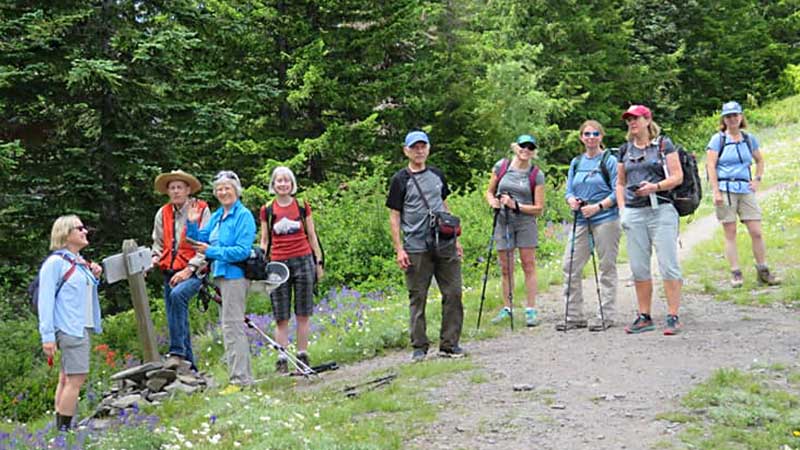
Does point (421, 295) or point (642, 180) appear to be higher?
point (642, 180)

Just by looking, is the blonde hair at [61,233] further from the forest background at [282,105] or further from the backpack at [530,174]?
the backpack at [530,174]

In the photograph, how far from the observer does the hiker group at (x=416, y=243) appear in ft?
22.2

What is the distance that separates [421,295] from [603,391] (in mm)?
2149

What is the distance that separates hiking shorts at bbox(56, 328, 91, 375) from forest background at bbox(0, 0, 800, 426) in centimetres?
303

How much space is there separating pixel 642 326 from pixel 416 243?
2519 millimetres

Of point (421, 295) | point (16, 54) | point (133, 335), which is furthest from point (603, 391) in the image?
point (16, 54)

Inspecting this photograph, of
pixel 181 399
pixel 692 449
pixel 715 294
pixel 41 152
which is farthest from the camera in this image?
pixel 41 152

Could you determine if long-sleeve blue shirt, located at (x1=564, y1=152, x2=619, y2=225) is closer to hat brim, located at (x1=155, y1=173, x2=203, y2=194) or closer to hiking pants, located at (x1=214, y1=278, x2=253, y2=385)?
hiking pants, located at (x1=214, y1=278, x2=253, y2=385)

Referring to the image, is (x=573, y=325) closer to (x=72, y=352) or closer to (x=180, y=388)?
(x=180, y=388)

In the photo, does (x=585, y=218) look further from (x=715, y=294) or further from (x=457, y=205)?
(x=457, y=205)

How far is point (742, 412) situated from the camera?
213 inches

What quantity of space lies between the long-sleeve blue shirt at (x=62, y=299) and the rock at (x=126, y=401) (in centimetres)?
117

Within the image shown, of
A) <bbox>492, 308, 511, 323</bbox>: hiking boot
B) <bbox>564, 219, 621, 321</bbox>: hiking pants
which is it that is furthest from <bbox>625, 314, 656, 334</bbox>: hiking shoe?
<bbox>492, 308, 511, 323</bbox>: hiking boot

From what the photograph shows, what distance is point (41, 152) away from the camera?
499 inches
